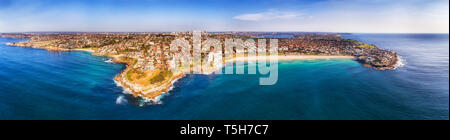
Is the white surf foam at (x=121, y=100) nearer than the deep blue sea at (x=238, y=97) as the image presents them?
No

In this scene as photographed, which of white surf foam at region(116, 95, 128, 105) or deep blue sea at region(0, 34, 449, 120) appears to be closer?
deep blue sea at region(0, 34, 449, 120)

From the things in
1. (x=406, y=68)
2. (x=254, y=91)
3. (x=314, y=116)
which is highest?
(x=406, y=68)

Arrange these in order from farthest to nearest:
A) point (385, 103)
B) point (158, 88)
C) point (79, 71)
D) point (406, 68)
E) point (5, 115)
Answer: point (406, 68) → point (79, 71) → point (158, 88) → point (385, 103) → point (5, 115)

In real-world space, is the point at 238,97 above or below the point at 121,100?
below

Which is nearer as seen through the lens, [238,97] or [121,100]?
[121,100]

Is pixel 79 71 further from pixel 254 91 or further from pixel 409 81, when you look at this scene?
pixel 409 81

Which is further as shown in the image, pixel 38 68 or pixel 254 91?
pixel 38 68
